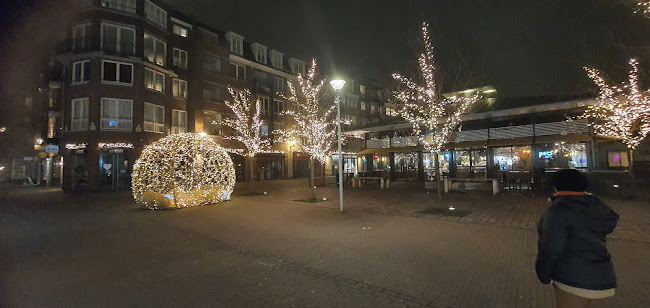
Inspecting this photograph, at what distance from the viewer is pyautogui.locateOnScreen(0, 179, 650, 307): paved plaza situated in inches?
170

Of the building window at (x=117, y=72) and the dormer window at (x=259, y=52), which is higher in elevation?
the dormer window at (x=259, y=52)

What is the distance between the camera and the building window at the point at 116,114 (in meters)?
22.8

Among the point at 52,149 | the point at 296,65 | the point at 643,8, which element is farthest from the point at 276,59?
the point at 643,8

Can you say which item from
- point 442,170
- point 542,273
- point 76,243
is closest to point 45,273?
point 76,243

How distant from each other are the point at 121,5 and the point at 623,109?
1229 inches

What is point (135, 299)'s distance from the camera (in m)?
4.36

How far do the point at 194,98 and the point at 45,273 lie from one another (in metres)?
26.2

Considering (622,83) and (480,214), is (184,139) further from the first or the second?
(622,83)

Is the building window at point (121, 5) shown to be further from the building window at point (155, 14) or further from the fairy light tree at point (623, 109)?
the fairy light tree at point (623, 109)

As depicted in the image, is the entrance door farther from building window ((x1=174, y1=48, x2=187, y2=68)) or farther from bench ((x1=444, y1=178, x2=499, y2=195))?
bench ((x1=444, y1=178, x2=499, y2=195))

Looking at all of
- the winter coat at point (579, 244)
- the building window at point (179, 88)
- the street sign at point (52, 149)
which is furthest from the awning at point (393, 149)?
the street sign at point (52, 149)

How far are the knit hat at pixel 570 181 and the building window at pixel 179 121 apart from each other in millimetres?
29561

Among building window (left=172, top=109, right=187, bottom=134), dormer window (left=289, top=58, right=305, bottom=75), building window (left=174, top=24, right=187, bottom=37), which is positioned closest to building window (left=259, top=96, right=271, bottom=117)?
dormer window (left=289, top=58, right=305, bottom=75)

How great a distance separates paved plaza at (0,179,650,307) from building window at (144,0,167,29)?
20555mm
